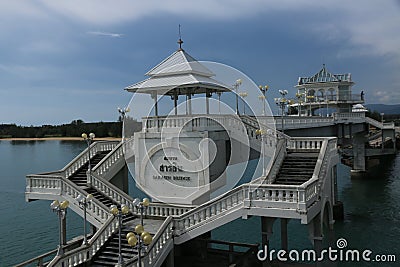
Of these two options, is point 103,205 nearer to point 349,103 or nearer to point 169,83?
point 169,83

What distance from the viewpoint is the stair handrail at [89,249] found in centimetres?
1489

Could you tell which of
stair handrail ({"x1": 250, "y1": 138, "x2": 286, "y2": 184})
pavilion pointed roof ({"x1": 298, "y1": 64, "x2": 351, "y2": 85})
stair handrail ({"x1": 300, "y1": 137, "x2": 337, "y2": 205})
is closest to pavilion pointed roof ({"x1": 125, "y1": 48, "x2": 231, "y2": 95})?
stair handrail ({"x1": 250, "y1": 138, "x2": 286, "y2": 184})

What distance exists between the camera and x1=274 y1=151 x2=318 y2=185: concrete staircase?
54.7ft

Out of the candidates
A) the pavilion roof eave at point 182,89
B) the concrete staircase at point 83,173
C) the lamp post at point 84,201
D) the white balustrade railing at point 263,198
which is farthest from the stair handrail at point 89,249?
the pavilion roof eave at point 182,89

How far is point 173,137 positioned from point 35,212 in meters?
23.0

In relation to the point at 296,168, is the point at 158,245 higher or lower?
lower

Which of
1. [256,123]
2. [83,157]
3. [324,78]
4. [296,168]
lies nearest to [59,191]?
[83,157]

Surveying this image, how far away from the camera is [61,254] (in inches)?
589

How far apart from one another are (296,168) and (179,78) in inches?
285

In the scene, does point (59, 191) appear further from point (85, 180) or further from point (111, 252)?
point (111, 252)

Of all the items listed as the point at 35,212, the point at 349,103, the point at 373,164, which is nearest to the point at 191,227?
the point at 35,212

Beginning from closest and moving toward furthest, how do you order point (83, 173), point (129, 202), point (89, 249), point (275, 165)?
point (89, 249)
point (275, 165)
point (129, 202)
point (83, 173)

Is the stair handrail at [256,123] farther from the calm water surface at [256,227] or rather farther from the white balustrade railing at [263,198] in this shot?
the calm water surface at [256,227]

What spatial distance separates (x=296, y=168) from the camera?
17500 millimetres
